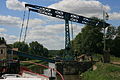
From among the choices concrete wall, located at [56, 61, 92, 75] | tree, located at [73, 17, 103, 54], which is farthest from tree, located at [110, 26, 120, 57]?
concrete wall, located at [56, 61, 92, 75]

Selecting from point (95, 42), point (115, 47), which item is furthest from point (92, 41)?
point (115, 47)

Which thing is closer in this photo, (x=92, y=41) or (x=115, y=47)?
(x=92, y=41)

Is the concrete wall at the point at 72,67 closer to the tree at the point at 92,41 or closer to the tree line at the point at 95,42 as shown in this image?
the tree line at the point at 95,42

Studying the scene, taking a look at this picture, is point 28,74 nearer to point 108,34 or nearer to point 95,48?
point 95,48

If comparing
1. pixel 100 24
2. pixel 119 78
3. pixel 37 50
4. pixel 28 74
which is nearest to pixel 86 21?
pixel 100 24

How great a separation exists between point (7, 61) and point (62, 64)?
33.3m

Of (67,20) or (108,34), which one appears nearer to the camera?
(67,20)

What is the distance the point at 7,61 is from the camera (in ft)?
35.5

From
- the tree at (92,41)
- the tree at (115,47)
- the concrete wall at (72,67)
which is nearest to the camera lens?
the concrete wall at (72,67)

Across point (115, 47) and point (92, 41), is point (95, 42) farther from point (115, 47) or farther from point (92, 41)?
point (115, 47)

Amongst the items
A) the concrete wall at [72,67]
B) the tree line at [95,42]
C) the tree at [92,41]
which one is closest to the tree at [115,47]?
the tree line at [95,42]

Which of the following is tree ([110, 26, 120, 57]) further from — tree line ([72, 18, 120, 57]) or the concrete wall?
the concrete wall

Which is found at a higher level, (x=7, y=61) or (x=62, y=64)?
(x=7, y=61)

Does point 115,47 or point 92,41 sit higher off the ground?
point 92,41
